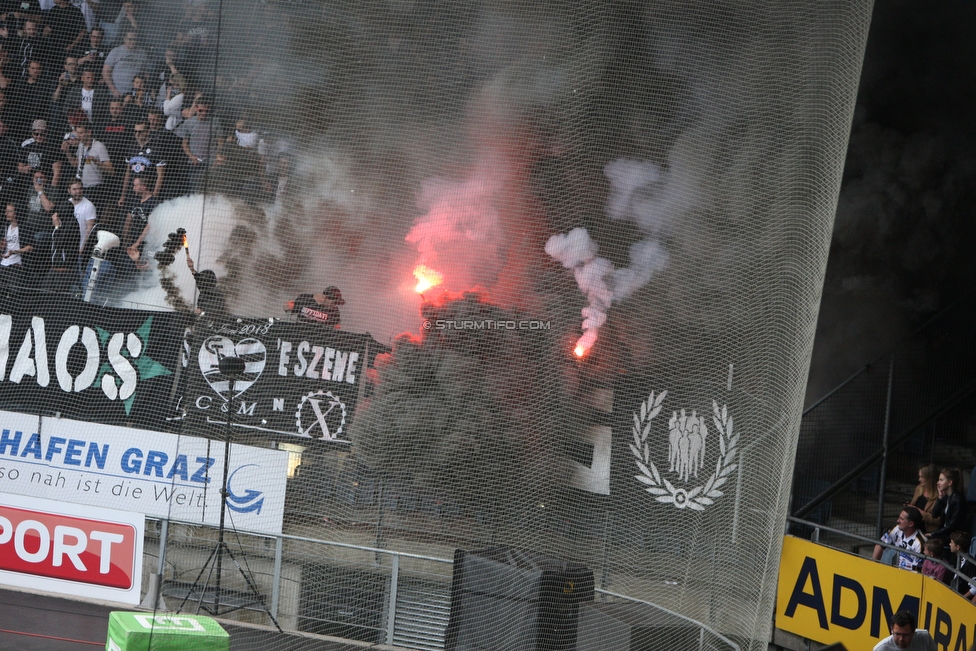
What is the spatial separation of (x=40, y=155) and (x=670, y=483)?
17.8 feet

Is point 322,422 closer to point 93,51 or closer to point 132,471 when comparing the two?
point 132,471

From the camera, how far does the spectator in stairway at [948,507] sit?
21.6 feet

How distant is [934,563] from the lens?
245 inches

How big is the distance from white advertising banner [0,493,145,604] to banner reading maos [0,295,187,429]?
2.45ft

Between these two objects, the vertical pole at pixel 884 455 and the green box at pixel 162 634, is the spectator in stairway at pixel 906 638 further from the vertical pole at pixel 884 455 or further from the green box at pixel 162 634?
the green box at pixel 162 634

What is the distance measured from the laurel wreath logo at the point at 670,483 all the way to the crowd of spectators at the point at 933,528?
1.62m

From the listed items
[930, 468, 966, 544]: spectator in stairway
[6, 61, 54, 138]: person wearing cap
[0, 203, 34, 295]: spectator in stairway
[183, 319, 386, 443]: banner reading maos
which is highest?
[6, 61, 54, 138]: person wearing cap

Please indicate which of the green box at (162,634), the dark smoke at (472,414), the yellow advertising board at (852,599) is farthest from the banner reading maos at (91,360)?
the yellow advertising board at (852,599)

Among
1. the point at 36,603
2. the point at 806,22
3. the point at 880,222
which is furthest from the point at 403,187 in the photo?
the point at 880,222

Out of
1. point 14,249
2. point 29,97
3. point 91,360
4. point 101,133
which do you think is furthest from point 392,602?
point 29,97

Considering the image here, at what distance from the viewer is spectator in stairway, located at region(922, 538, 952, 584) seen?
610cm

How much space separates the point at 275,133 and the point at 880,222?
7097mm

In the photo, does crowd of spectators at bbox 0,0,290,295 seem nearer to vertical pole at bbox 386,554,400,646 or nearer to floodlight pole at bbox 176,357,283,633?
floodlight pole at bbox 176,357,283,633

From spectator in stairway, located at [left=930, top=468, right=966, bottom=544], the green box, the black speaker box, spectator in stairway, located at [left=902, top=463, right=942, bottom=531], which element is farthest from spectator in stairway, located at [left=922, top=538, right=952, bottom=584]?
the green box
